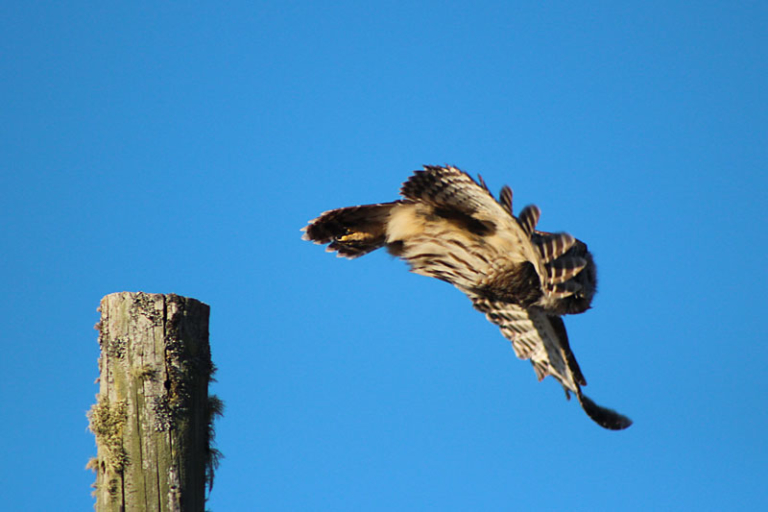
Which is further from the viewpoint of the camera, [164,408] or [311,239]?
[311,239]

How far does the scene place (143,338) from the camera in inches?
164

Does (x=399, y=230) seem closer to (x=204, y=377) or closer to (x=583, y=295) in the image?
(x=583, y=295)

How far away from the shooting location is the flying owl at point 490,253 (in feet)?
16.2

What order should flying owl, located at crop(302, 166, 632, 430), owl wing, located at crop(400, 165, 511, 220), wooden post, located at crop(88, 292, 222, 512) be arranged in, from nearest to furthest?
wooden post, located at crop(88, 292, 222, 512), owl wing, located at crop(400, 165, 511, 220), flying owl, located at crop(302, 166, 632, 430)

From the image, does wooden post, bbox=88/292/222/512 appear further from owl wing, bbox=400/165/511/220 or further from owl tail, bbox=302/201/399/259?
owl wing, bbox=400/165/511/220

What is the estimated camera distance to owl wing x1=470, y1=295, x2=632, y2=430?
226 inches

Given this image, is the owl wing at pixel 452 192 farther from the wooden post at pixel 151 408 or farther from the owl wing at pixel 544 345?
the wooden post at pixel 151 408

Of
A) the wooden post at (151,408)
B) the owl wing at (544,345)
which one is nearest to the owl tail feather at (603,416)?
the owl wing at (544,345)

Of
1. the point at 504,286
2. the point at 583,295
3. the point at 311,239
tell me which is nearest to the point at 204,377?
the point at 311,239

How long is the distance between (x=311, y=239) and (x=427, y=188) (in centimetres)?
115

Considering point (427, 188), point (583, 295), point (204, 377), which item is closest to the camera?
point (204, 377)

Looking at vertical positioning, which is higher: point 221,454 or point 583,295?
point 583,295

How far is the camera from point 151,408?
4098 millimetres

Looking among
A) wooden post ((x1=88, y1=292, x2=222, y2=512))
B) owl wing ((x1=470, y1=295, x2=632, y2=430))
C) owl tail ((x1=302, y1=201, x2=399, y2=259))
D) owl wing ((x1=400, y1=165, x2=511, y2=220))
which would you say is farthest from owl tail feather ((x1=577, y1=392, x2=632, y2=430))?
wooden post ((x1=88, y1=292, x2=222, y2=512))
